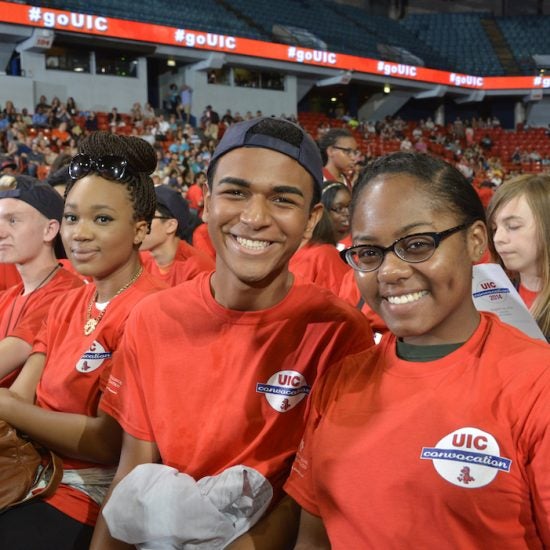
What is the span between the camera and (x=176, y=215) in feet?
13.0

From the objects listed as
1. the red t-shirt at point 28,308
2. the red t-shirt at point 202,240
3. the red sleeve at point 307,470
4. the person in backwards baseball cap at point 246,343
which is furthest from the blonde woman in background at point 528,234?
the red t-shirt at point 202,240

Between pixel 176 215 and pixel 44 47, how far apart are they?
14.0m

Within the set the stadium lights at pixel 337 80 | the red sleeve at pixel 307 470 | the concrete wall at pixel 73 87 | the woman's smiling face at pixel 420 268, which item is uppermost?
the stadium lights at pixel 337 80

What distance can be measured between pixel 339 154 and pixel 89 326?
3.69 meters

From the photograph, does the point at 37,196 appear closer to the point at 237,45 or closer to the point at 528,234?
the point at 528,234

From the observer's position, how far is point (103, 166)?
212cm

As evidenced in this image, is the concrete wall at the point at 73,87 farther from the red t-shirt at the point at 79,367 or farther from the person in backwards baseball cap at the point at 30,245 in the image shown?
the red t-shirt at the point at 79,367

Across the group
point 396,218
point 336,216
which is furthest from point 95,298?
point 336,216

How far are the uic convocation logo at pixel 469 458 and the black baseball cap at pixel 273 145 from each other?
0.73 metres

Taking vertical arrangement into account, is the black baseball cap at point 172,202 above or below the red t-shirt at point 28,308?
above

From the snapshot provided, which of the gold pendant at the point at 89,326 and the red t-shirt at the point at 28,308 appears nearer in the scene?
the gold pendant at the point at 89,326

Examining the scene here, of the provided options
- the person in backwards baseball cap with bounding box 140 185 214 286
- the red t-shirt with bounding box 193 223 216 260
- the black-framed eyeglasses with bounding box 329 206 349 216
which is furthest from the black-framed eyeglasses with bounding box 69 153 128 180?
the red t-shirt with bounding box 193 223 216 260

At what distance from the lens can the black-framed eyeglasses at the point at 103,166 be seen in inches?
83.5

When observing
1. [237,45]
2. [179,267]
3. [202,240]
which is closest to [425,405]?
[179,267]
